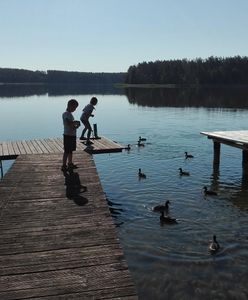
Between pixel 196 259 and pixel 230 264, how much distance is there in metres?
0.85

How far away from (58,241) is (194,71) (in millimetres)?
163166

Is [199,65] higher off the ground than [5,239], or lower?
higher

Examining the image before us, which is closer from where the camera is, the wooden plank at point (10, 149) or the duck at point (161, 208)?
the duck at point (161, 208)

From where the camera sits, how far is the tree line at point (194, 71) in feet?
514

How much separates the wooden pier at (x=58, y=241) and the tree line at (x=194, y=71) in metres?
152

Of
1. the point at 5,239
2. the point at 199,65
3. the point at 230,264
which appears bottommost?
the point at 230,264

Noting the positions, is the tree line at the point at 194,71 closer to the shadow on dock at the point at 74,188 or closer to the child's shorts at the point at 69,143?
the child's shorts at the point at 69,143

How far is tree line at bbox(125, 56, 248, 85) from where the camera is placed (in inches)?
6171

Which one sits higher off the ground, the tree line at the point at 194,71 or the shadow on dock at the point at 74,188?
the tree line at the point at 194,71

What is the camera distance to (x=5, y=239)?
7742 mm

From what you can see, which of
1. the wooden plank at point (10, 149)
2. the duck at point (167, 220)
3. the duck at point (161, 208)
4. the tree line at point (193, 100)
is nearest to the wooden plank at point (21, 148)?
the wooden plank at point (10, 149)

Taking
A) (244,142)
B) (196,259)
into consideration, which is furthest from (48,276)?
(244,142)

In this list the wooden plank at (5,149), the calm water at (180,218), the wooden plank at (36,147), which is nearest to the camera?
the calm water at (180,218)

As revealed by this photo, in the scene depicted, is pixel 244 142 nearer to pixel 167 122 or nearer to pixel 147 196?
pixel 147 196
